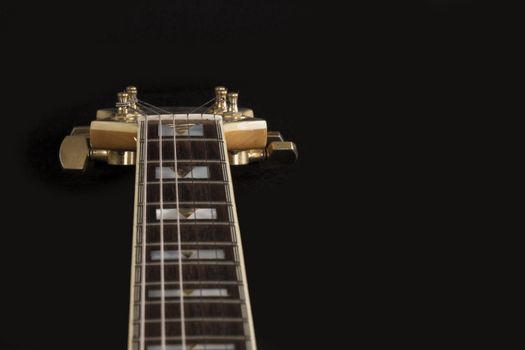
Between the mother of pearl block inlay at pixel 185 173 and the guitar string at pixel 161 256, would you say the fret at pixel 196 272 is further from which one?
the mother of pearl block inlay at pixel 185 173

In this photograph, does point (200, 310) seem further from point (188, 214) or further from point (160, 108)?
point (160, 108)

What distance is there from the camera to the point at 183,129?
1.57 m

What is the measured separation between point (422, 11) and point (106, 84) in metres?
0.53

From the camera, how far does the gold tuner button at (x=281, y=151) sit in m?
1.69

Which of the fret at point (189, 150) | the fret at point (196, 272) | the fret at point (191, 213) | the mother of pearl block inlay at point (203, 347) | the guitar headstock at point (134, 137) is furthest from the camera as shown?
the guitar headstock at point (134, 137)

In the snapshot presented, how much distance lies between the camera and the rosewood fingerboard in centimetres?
120

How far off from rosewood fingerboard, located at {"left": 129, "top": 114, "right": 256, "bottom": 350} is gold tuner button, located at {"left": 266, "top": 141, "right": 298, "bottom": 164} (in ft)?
0.42

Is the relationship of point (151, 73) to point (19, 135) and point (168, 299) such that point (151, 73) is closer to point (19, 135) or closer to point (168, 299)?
point (19, 135)

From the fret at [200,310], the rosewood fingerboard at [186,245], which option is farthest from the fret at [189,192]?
the fret at [200,310]

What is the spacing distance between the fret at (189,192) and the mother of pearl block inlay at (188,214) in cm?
2

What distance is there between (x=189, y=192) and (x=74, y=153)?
1.00 feet

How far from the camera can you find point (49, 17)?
1.85 metres

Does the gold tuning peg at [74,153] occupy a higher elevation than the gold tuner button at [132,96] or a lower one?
lower

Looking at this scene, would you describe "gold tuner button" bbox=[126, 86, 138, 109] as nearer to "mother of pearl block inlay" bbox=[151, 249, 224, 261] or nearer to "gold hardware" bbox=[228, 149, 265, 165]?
"gold hardware" bbox=[228, 149, 265, 165]
